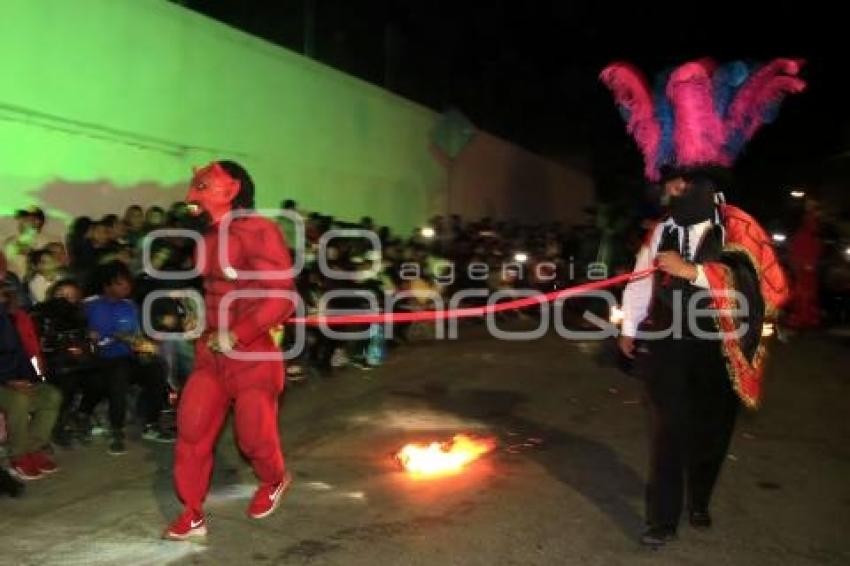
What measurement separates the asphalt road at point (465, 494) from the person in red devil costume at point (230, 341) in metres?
0.41

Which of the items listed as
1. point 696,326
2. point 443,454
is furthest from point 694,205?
point 443,454

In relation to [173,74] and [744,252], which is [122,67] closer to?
[173,74]

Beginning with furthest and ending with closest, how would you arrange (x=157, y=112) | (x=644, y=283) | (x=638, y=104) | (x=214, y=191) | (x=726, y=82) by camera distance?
(x=157, y=112), (x=638, y=104), (x=726, y=82), (x=644, y=283), (x=214, y=191)

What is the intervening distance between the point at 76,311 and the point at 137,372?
641 mm

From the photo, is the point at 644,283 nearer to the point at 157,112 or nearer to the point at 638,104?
the point at 638,104

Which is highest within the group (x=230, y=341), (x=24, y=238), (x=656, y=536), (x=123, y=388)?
(x=24, y=238)

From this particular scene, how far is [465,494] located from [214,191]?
7.68 feet

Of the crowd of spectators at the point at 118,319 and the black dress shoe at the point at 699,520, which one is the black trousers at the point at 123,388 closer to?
the crowd of spectators at the point at 118,319

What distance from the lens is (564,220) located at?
31469 mm

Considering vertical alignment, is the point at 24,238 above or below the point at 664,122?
below

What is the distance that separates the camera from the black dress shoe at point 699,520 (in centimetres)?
507

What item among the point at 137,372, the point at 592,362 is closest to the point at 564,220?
the point at 592,362

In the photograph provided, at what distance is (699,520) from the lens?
16.7 ft

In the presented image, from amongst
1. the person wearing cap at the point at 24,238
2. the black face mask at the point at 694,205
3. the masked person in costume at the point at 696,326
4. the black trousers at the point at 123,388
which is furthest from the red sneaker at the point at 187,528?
the person wearing cap at the point at 24,238
